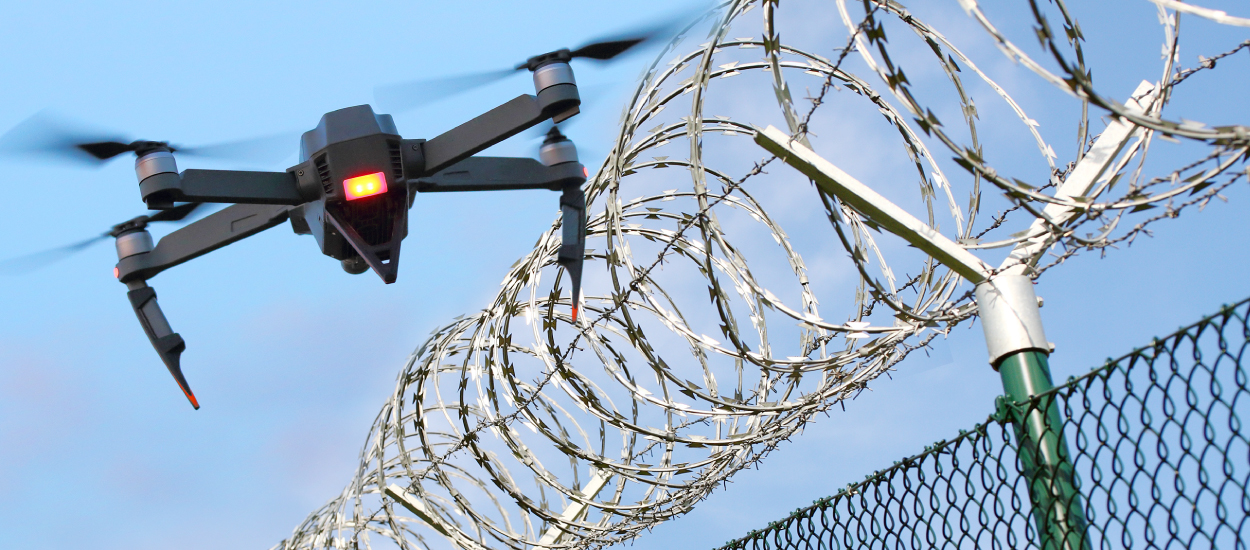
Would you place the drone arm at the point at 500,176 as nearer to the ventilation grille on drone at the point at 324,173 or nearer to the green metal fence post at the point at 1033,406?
the ventilation grille on drone at the point at 324,173

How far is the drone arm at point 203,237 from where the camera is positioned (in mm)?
6957

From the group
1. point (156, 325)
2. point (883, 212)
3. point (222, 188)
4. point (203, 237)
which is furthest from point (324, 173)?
point (883, 212)

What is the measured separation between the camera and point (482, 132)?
20.4ft

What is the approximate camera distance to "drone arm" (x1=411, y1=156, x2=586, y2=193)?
→ 6.63 metres

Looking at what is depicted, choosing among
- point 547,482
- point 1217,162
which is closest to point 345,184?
point 547,482

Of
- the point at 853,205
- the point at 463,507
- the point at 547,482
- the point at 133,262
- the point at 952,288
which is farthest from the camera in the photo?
the point at 463,507

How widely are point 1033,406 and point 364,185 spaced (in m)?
3.75

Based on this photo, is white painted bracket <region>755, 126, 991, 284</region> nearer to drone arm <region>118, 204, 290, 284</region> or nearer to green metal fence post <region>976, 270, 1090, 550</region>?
green metal fence post <region>976, 270, 1090, 550</region>

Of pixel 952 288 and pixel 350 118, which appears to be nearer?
pixel 952 288

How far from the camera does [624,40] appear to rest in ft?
19.9

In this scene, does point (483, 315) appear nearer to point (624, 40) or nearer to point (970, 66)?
point (624, 40)

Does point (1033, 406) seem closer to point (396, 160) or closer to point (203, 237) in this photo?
point (396, 160)

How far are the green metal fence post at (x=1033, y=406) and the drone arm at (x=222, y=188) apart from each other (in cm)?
383

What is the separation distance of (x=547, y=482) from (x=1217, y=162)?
5.08 metres
